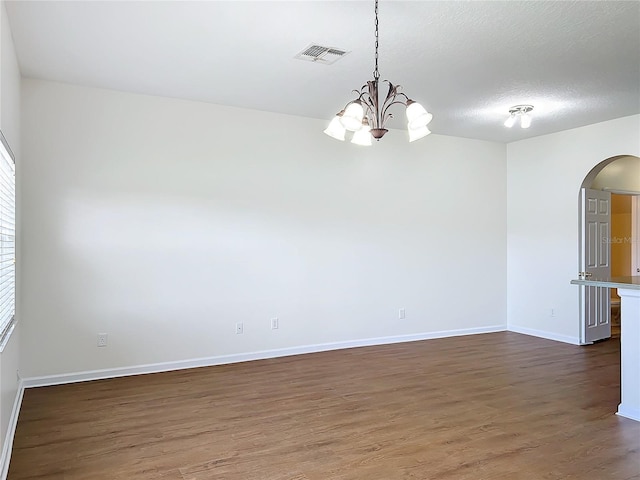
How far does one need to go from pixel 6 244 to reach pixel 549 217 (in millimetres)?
6226

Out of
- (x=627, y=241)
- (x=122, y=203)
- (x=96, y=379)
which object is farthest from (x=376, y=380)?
(x=627, y=241)

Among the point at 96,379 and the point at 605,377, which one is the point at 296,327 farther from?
the point at 605,377

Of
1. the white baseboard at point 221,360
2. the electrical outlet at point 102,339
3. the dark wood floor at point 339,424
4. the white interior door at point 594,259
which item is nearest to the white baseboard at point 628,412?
the dark wood floor at point 339,424

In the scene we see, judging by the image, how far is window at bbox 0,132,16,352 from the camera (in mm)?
2836

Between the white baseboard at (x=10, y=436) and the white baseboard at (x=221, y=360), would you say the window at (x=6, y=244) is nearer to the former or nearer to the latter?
the white baseboard at (x=10, y=436)

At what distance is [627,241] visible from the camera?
888 centimetres

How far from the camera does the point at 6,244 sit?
3.03 m

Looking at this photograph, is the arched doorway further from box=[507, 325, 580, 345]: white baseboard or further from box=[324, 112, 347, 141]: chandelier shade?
box=[324, 112, 347, 141]: chandelier shade

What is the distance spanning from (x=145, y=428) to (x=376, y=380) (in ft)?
6.99

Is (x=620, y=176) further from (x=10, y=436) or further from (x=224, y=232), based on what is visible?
(x=10, y=436)

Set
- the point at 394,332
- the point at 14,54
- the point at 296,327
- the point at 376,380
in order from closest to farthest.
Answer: the point at 14,54
the point at 376,380
the point at 296,327
the point at 394,332

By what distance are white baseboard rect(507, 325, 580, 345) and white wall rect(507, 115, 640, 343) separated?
13 millimetres

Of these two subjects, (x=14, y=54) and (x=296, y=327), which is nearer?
(x=14, y=54)

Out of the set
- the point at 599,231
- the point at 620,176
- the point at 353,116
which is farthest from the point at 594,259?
the point at 353,116
